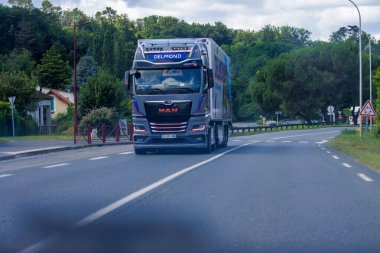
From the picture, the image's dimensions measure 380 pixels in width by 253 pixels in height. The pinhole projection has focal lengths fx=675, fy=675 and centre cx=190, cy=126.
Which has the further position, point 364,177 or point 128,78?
point 128,78

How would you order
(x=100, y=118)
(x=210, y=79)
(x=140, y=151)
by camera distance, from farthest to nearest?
(x=100, y=118), (x=140, y=151), (x=210, y=79)

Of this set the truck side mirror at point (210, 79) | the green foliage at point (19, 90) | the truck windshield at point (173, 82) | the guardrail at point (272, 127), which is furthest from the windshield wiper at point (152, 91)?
the guardrail at point (272, 127)

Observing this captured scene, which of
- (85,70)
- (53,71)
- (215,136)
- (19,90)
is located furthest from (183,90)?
(53,71)

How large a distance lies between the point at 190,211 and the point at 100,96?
49.2 meters

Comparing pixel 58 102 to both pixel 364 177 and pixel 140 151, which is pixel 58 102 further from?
pixel 364 177

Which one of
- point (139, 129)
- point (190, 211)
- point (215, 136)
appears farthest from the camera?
point (215, 136)

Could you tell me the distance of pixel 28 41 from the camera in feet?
379

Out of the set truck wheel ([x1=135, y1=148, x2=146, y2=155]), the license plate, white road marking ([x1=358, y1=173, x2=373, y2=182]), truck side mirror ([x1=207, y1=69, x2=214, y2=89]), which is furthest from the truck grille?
white road marking ([x1=358, y1=173, x2=373, y2=182])

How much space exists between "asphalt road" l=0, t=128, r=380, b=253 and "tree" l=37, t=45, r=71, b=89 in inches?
3613

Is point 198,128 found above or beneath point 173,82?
beneath

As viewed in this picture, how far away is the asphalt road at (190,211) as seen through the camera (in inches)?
320

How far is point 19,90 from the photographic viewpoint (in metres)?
60.9

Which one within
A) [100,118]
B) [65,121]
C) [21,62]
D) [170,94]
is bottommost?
[65,121]

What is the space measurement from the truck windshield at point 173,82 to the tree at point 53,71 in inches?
3306
